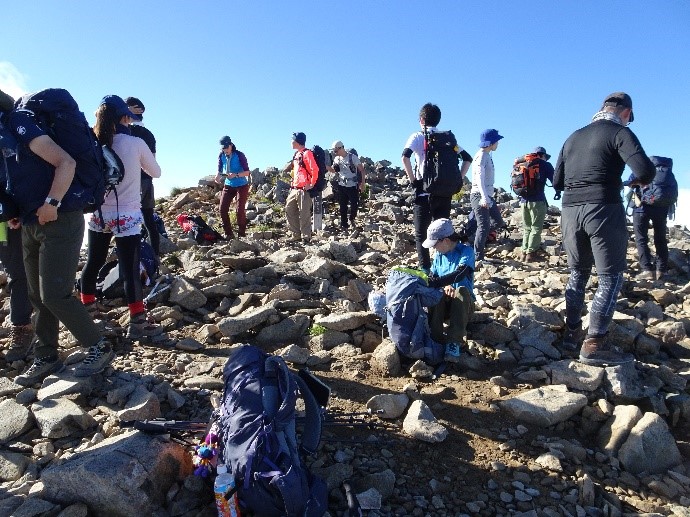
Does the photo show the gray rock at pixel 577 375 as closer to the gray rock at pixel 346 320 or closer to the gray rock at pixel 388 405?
the gray rock at pixel 388 405

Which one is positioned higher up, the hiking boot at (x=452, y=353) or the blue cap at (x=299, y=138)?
the blue cap at (x=299, y=138)

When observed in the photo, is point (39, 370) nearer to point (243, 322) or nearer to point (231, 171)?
point (243, 322)

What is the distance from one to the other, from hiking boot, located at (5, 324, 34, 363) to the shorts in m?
1.18

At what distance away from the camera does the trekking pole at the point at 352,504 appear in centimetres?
290

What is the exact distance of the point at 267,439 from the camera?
281 centimetres

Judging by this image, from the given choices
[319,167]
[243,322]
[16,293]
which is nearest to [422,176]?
[243,322]

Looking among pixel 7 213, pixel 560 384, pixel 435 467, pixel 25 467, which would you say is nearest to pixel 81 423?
pixel 25 467

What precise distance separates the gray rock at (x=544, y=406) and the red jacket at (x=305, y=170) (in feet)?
23.2

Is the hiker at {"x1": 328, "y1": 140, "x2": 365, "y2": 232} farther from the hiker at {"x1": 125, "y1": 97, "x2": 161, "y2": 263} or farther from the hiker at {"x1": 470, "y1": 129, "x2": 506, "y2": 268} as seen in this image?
the hiker at {"x1": 125, "y1": 97, "x2": 161, "y2": 263}

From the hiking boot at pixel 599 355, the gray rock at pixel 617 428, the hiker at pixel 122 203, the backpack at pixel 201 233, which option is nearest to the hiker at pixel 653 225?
the hiking boot at pixel 599 355

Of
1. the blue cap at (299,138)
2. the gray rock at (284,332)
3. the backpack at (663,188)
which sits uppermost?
the blue cap at (299,138)

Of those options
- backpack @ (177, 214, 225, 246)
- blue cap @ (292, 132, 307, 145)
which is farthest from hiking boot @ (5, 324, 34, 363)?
blue cap @ (292, 132, 307, 145)

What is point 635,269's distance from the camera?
973 centimetres

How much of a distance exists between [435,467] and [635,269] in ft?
27.3
